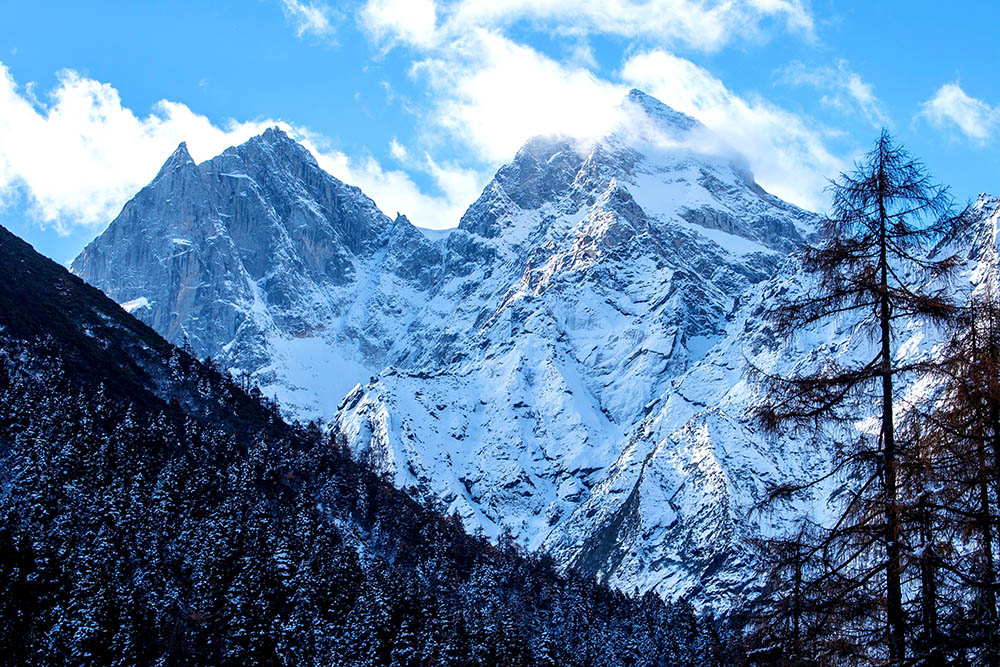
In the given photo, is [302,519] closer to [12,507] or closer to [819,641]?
[12,507]

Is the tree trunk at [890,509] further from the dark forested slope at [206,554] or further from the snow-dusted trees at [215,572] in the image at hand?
the snow-dusted trees at [215,572]

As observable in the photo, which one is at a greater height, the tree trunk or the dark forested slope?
the dark forested slope

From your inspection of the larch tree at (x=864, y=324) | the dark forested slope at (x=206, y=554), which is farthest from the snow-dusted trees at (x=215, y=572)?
the larch tree at (x=864, y=324)

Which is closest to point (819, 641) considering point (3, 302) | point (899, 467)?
point (899, 467)

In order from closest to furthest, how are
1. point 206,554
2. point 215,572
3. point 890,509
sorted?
point 890,509 < point 215,572 < point 206,554

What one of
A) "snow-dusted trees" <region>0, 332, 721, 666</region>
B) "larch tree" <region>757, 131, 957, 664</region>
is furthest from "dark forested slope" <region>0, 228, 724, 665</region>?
"larch tree" <region>757, 131, 957, 664</region>

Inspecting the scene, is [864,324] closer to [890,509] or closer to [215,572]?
[890,509]

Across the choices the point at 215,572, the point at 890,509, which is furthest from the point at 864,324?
the point at 215,572

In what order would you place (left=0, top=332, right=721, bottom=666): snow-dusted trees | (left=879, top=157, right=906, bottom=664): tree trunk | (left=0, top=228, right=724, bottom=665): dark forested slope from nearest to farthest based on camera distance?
1. (left=879, top=157, right=906, bottom=664): tree trunk
2. (left=0, top=332, right=721, bottom=666): snow-dusted trees
3. (left=0, top=228, right=724, bottom=665): dark forested slope

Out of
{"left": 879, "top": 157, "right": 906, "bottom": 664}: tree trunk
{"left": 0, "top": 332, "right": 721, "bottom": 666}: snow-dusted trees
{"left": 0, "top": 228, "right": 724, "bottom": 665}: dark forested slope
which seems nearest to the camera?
{"left": 879, "top": 157, "right": 906, "bottom": 664}: tree trunk

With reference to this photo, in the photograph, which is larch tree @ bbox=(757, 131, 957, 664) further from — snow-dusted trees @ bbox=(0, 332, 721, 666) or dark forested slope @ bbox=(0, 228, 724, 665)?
snow-dusted trees @ bbox=(0, 332, 721, 666)

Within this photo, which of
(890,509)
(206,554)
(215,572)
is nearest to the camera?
(890,509)

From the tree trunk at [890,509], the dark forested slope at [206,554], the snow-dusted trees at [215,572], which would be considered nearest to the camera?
the tree trunk at [890,509]

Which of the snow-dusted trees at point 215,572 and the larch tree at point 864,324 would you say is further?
the snow-dusted trees at point 215,572
